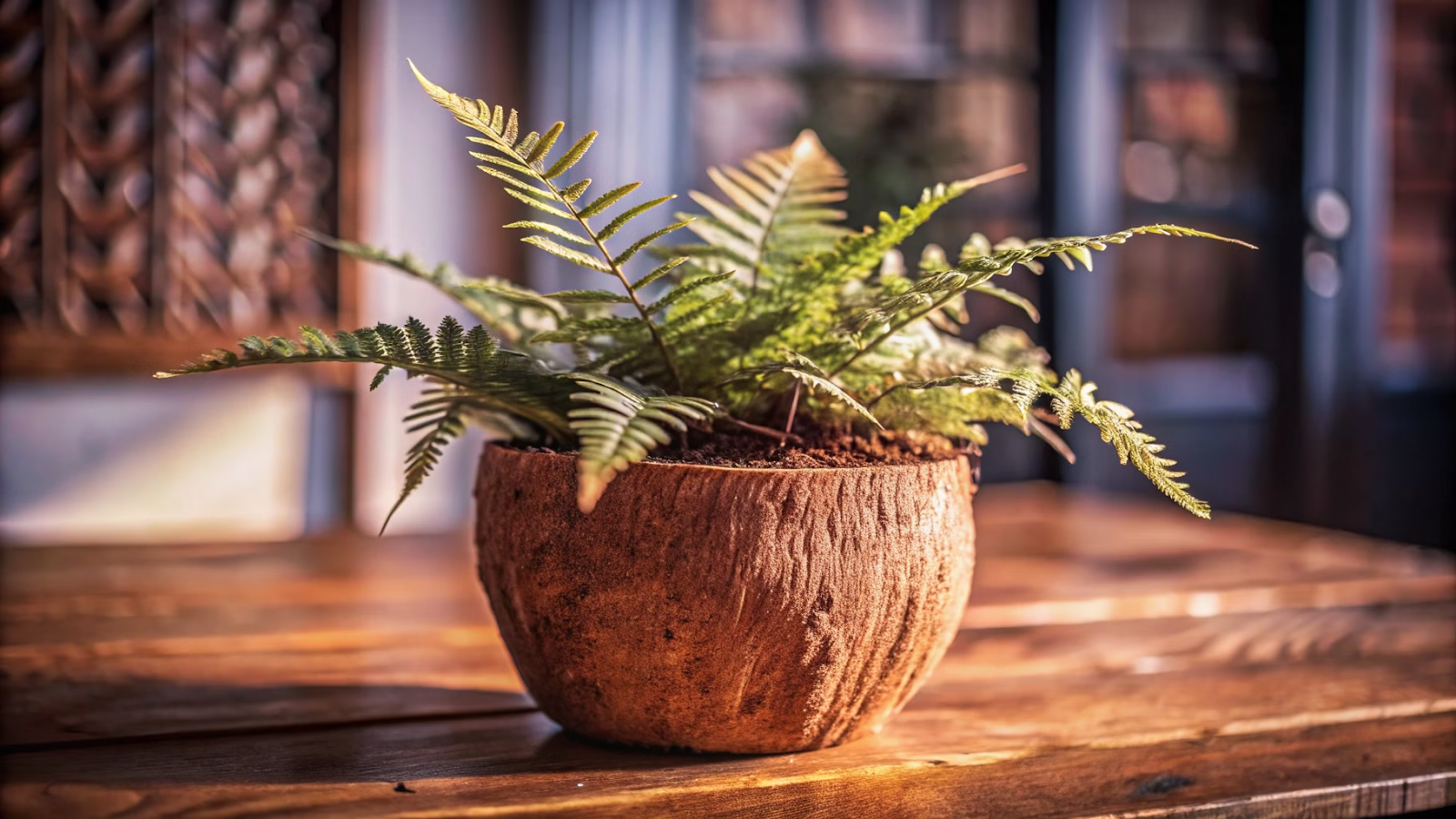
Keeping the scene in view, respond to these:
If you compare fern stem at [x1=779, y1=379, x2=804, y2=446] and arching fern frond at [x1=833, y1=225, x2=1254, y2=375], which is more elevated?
arching fern frond at [x1=833, y1=225, x2=1254, y2=375]

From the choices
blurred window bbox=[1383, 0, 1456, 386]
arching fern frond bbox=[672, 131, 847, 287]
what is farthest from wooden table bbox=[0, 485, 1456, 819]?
blurred window bbox=[1383, 0, 1456, 386]

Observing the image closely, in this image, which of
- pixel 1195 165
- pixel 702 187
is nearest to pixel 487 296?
pixel 702 187

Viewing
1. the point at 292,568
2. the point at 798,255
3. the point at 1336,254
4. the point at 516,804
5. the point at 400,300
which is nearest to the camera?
the point at 516,804

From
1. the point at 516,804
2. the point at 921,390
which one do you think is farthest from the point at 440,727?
the point at 921,390

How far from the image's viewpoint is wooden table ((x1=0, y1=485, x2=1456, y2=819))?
1.57 ft

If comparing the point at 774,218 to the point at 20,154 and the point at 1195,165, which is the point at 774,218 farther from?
the point at 1195,165

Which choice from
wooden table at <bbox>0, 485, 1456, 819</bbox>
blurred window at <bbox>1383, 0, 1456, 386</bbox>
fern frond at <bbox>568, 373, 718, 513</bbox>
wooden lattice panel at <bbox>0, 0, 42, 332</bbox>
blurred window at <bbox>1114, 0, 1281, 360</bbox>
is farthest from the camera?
blurred window at <bbox>1383, 0, 1456, 386</bbox>

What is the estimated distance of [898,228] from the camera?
509 mm

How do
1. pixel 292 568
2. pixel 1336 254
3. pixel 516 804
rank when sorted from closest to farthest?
1. pixel 516 804
2. pixel 292 568
3. pixel 1336 254

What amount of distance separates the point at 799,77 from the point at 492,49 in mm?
728

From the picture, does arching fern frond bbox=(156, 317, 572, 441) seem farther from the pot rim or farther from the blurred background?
the blurred background

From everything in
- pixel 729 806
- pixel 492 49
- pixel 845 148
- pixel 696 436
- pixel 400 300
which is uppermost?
pixel 492 49

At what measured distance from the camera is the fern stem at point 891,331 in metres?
0.49

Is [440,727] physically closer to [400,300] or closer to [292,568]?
[292,568]
